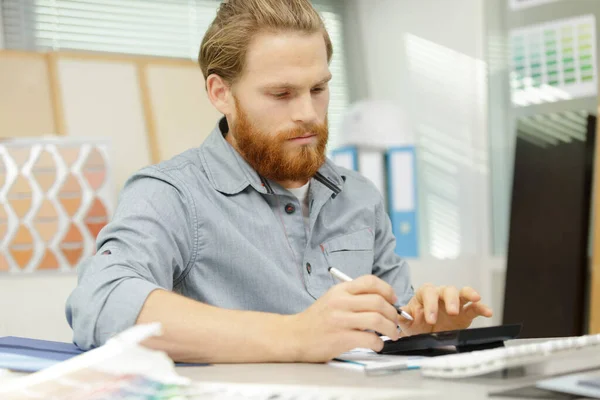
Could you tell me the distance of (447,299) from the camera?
4.06ft

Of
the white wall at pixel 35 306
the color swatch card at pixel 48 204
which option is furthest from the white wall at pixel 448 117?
the white wall at pixel 35 306

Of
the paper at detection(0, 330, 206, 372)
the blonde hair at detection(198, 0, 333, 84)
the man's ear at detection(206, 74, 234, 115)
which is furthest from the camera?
the man's ear at detection(206, 74, 234, 115)

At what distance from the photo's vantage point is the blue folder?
976 millimetres

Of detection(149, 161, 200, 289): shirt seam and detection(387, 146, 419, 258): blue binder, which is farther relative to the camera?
detection(387, 146, 419, 258): blue binder

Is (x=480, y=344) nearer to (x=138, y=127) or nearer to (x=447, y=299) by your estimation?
(x=447, y=299)

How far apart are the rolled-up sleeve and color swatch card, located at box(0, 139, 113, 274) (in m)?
1.04

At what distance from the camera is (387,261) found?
1760mm

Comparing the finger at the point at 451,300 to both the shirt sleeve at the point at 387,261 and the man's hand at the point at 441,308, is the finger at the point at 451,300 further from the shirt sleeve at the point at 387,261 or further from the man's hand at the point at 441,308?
the shirt sleeve at the point at 387,261

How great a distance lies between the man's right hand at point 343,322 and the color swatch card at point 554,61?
A: 7.35ft

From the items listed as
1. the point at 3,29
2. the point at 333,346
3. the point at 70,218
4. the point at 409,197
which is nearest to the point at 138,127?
the point at 70,218

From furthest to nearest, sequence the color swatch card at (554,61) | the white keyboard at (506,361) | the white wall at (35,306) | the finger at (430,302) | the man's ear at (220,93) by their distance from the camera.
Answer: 1. the color swatch card at (554,61)
2. the white wall at (35,306)
3. the man's ear at (220,93)
4. the finger at (430,302)
5. the white keyboard at (506,361)

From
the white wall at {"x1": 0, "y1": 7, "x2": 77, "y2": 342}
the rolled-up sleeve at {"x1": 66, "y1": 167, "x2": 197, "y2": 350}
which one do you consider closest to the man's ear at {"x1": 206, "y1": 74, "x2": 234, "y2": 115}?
the rolled-up sleeve at {"x1": 66, "y1": 167, "x2": 197, "y2": 350}

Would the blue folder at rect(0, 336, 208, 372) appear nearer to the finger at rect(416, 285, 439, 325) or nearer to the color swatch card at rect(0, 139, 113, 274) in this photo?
the finger at rect(416, 285, 439, 325)

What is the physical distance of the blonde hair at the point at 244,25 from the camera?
5.17 ft
